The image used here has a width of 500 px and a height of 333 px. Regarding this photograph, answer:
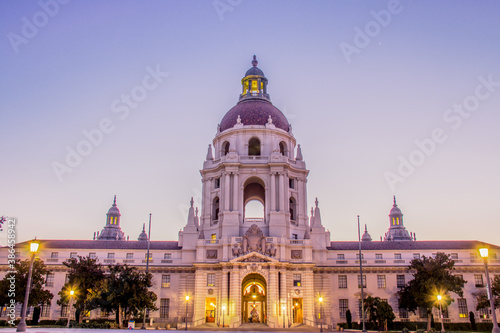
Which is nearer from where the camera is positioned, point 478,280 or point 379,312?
point 379,312

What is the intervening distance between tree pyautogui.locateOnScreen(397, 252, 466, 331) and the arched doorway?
19515mm

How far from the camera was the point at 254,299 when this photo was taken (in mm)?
67562

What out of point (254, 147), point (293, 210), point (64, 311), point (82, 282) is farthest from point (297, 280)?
point (64, 311)

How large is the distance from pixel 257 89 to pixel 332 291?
37.6 meters

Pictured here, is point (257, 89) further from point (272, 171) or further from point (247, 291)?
point (247, 291)

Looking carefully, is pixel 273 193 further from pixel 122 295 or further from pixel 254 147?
pixel 122 295

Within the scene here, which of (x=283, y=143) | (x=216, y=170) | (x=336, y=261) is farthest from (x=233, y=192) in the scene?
(x=336, y=261)

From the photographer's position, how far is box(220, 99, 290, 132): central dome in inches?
3135

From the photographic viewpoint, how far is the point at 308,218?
252 ft

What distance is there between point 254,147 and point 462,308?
134 ft

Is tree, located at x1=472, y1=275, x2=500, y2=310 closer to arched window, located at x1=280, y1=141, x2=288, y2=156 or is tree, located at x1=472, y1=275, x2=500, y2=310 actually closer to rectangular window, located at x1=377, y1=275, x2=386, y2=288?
rectangular window, located at x1=377, y1=275, x2=386, y2=288

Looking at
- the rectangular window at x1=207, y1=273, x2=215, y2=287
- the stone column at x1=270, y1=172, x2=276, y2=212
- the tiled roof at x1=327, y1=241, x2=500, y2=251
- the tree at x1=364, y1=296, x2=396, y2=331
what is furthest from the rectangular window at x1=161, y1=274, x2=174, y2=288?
the tree at x1=364, y1=296, x2=396, y2=331

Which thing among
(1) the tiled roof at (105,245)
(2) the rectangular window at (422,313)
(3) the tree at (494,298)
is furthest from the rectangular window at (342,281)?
(1) the tiled roof at (105,245)

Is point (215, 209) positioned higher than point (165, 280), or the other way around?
point (215, 209)
